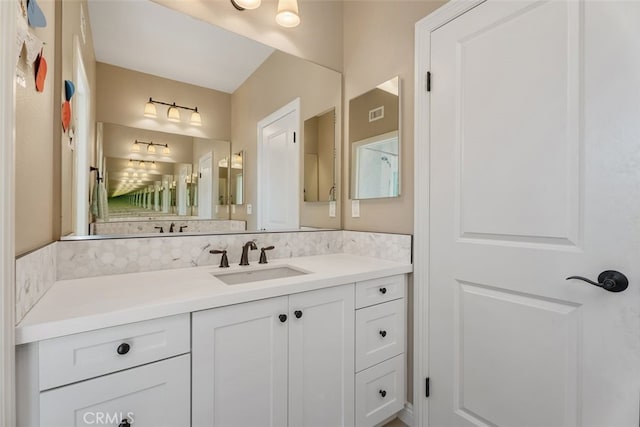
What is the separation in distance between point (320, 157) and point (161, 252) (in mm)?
1199

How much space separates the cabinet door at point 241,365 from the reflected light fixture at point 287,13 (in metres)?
1.59

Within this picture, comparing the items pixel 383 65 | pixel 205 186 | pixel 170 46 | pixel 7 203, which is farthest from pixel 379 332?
pixel 170 46

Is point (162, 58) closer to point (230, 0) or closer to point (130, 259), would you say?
point (230, 0)

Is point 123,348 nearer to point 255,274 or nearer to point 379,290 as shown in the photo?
point 255,274

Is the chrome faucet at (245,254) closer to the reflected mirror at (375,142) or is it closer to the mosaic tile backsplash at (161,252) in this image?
the mosaic tile backsplash at (161,252)

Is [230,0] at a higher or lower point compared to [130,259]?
higher

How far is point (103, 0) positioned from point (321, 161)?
1403 mm

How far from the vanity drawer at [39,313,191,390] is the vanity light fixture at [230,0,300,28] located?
163cm

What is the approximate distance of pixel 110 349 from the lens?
84 cm

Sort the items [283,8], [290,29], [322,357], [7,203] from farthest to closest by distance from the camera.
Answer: [290,29] < [283,8] < [322,357] < [7,203]

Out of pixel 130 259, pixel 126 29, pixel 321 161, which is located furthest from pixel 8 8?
pixel 321 161

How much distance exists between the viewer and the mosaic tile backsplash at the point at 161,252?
0.91 m

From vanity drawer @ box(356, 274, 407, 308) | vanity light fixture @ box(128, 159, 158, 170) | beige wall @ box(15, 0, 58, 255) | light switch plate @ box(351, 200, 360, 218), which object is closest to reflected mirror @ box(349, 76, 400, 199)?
light switch plate @ box(351, 200, 360, 218)

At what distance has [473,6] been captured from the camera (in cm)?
133
